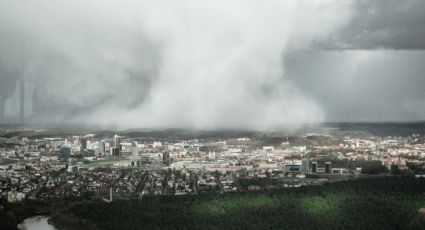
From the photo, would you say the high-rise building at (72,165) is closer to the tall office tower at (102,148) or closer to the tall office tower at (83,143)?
the tall office tower at (83,143)

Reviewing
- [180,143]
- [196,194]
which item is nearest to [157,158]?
[180,143]

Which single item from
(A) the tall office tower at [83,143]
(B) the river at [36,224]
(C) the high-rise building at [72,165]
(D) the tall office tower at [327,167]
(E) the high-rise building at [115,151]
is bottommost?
(B) the river at [36,224]

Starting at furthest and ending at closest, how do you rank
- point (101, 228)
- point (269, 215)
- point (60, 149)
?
point (60, 149) → point (269, 215) → point (101, 228)

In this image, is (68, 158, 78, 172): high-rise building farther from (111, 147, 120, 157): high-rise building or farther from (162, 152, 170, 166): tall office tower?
(162, 152, 170, 166): tall office tower

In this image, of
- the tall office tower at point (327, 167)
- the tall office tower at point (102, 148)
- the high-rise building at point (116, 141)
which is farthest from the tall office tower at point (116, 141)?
the tall office tower at point (327, 167)

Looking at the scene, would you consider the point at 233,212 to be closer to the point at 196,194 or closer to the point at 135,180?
the point at 196,194

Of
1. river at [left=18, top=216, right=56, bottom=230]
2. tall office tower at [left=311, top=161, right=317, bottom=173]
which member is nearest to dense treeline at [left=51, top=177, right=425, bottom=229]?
river at [left=18, top=216, right=56, bottom=230]
